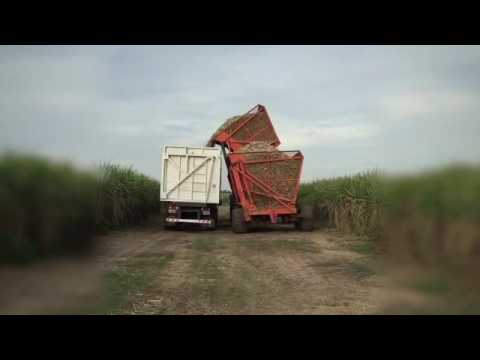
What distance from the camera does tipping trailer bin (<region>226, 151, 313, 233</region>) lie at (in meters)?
15.0

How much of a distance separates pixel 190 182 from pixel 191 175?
0.86 feet

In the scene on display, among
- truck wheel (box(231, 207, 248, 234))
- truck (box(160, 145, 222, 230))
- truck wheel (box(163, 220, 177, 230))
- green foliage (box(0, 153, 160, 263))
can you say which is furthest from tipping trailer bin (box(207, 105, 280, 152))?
green foliage (box(0, 153, 160, 263))

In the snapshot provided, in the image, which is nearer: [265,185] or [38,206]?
[38,206]

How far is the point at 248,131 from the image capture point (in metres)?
16.8

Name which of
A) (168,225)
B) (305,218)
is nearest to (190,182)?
(168,225)

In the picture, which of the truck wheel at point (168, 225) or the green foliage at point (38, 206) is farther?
the truck wheel at point (168, 225)

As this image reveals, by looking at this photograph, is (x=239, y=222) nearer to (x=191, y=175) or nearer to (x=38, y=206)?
(x=191, y=175)

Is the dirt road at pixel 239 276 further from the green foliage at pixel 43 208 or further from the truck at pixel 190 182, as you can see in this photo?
the truck at pixel 190 182

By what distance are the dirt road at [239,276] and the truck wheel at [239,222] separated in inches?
84.8

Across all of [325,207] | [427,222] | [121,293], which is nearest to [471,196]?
[427,222]

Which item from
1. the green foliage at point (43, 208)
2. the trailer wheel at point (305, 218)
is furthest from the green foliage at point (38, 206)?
the trailer wheel at point (305, 218)

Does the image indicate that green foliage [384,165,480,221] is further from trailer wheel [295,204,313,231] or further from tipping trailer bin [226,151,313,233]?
trailer wheel [295,204,313,231]

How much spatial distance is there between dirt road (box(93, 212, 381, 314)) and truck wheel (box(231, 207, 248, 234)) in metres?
2.15

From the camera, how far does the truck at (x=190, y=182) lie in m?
15.8
